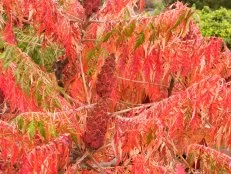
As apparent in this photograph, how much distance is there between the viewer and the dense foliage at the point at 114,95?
12.4 feet

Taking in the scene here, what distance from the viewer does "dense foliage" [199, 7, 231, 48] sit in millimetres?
14375

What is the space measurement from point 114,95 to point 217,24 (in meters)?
10.2

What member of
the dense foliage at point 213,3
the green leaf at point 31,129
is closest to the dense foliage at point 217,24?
the dense foliage at point 213,3

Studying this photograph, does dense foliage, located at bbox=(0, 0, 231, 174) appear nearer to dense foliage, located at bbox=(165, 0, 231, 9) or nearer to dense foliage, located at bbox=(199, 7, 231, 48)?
dense foliage, located at bbox=(199, 7, 231, 48)

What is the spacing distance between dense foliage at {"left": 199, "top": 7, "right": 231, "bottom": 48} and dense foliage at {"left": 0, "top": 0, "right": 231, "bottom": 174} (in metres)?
9.19

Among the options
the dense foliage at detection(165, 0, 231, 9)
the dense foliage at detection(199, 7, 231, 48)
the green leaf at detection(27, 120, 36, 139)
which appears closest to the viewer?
the green leaf at detection(27, 120, 36, 139)

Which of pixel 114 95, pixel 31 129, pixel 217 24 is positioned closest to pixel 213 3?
pixel 217 24

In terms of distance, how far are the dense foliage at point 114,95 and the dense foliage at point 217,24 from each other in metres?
9.19

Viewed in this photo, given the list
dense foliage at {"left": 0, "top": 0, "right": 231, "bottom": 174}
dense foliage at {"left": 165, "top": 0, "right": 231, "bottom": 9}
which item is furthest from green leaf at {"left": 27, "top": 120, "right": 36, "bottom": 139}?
dense foliage at {"left": 165, "top": 0, "right": 231, "bottom": 9}

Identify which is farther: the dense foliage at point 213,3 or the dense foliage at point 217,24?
the dense foliage at point 213,3

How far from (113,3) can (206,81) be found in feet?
4.37


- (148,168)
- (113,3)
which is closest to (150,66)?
(113,3)

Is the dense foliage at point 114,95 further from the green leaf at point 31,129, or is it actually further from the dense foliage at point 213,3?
the dense foliage at point 213,3

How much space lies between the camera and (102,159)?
4438 millimetres
